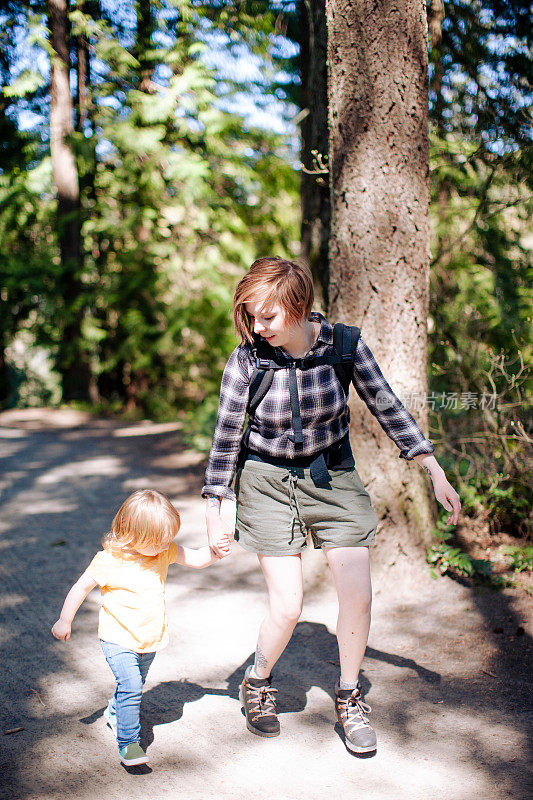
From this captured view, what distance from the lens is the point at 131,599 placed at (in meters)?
2.63

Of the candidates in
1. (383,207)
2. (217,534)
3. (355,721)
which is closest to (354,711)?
(355,721)

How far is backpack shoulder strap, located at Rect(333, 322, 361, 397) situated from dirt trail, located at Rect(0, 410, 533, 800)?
1.54m

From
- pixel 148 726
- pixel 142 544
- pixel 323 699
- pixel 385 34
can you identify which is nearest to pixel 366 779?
pixel 323 699

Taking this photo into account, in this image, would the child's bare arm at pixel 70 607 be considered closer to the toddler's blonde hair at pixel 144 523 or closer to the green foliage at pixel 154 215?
the toddler's blonde hair at pixel 144 523

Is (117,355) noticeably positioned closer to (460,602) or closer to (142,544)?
(460,602)

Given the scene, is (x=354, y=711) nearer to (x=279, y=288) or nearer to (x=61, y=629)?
(x=61, y=629)

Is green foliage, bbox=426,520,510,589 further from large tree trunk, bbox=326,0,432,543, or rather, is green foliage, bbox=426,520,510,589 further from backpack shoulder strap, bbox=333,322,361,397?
backpack shoulder strap, bbox=333,322,361,397

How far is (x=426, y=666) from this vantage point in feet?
11.7

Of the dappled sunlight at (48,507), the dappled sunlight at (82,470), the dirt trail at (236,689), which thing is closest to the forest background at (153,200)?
the dappled sunlight at (82,470)

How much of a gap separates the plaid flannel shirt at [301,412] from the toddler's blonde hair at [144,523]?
0.73 ft

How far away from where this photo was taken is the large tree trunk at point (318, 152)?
5629 mm

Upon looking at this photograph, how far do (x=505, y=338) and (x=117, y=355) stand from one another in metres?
8.21

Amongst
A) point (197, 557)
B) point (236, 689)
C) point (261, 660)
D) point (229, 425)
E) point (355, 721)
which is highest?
point (229, 425)

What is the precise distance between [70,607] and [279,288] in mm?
1459
